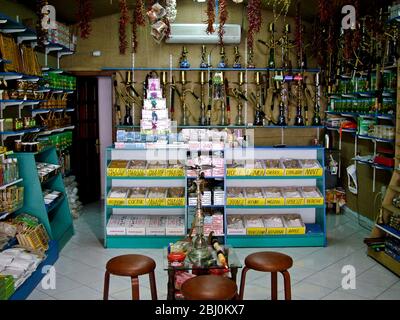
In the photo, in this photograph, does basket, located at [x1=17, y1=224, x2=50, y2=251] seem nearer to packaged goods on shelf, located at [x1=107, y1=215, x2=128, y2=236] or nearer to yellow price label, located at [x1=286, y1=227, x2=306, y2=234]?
packaged goods on shelf, located at [x1=107, y1=215, x2=128, y2=236]

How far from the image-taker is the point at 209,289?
129 inches

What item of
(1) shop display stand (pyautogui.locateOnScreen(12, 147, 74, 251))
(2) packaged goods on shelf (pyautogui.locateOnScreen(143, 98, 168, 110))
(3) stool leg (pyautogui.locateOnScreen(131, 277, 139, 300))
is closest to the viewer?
(3) stool leg (pyautogui.locateOnScreen(131, 277, 139, 300))

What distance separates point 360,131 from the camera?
24.2ft

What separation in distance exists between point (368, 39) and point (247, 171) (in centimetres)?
267

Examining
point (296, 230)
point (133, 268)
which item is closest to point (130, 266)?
point (133, 268)

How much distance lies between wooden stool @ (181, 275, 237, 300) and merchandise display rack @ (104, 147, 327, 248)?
9.65 feet

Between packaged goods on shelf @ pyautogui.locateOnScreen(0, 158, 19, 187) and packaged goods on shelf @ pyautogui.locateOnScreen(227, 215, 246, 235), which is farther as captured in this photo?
packaged goods on shelf @ pyautogui.locateOnScreen(227, 215, 246, 235)

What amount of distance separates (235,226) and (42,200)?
7.85 feet

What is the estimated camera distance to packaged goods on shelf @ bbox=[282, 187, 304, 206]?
21.2 feet

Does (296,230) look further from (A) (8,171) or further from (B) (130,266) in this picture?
(A) (8,171)

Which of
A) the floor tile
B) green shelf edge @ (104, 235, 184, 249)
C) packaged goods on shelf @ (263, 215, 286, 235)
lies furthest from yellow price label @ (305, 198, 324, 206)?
green shelf edge @ (104, 235, 184, 249)

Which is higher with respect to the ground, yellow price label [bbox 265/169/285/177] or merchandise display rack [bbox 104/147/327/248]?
yellow price label [bbox 265/169/285/177]

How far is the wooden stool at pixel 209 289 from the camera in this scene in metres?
3.22
